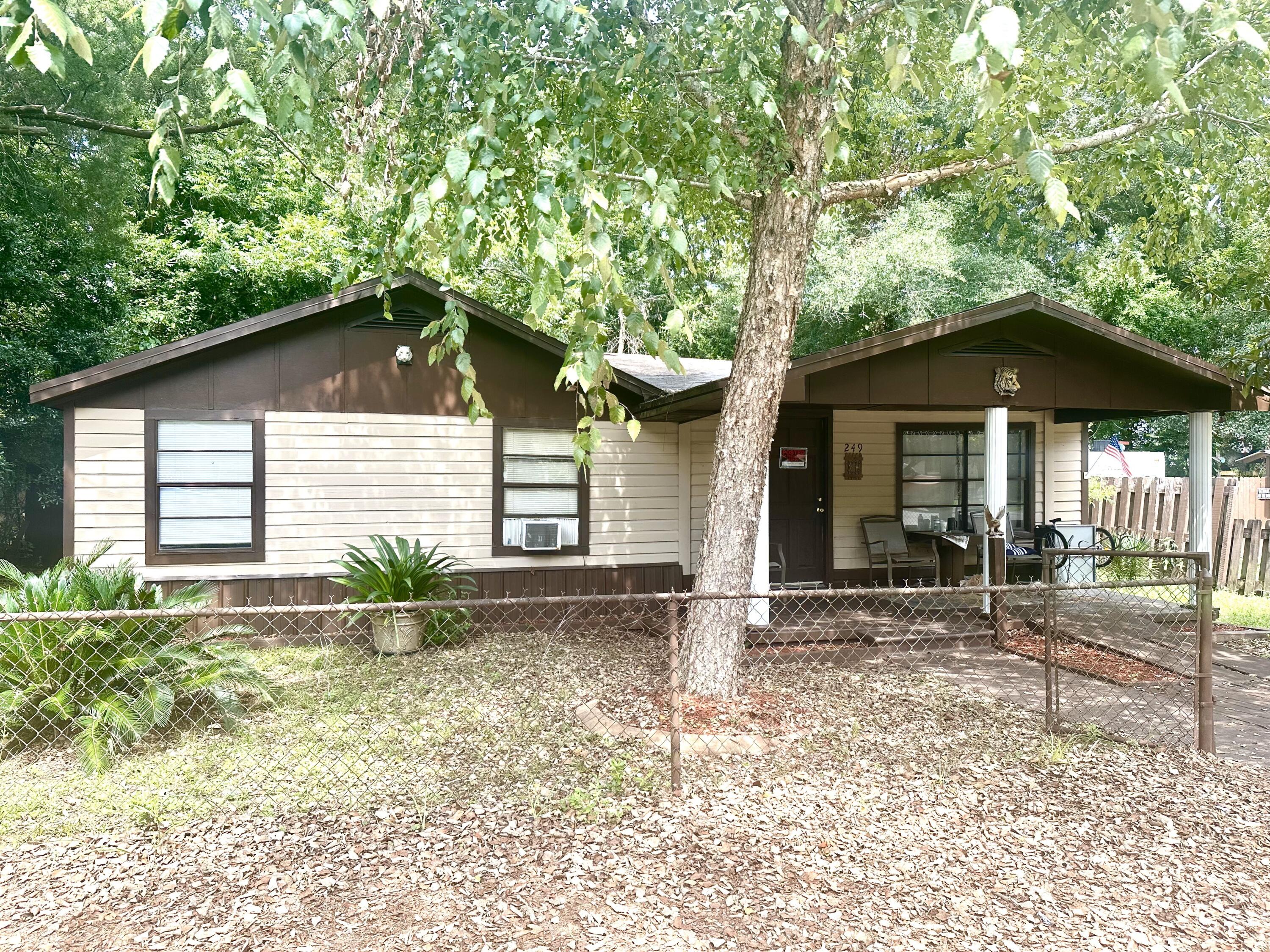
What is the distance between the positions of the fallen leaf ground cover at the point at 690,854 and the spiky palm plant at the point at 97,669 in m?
0.24

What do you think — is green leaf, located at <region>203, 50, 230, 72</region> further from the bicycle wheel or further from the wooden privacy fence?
the wooden privacy fence

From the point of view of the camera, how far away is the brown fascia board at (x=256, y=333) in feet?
23.3

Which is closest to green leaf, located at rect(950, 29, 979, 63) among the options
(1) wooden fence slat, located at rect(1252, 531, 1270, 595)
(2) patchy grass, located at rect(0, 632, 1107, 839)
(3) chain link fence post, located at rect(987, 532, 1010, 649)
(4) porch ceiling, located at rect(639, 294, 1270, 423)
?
(2) patchy grass, located at rect(0, 632, 1107, 839)

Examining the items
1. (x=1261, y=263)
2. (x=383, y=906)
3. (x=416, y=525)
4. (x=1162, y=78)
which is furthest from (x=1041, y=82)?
(x=383, y=906)

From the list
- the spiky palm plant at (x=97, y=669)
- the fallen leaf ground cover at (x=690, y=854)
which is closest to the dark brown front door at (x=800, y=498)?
the fallen leaf ground cover at (x=690, y=854)

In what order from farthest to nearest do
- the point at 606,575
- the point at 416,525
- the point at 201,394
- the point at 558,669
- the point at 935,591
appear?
1. the point at 606,575
2. the point at 416,525
3. the point at 201,394
4. the point at 558,669
5. the point at 935,591

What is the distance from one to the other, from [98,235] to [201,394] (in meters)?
5.11

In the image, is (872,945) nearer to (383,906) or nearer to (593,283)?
Answer: (383,906)

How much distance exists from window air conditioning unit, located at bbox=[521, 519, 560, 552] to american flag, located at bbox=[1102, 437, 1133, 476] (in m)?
16.8

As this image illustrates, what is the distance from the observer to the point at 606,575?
9.02 meters

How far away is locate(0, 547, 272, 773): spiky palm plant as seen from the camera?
4715mm

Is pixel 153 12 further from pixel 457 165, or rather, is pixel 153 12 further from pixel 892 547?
pixel 892 547

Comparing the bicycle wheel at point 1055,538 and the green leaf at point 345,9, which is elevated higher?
the green leaf at point 345,9

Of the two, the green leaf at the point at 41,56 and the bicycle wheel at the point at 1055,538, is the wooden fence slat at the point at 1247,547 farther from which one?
the green leaf at the point at 41,56
